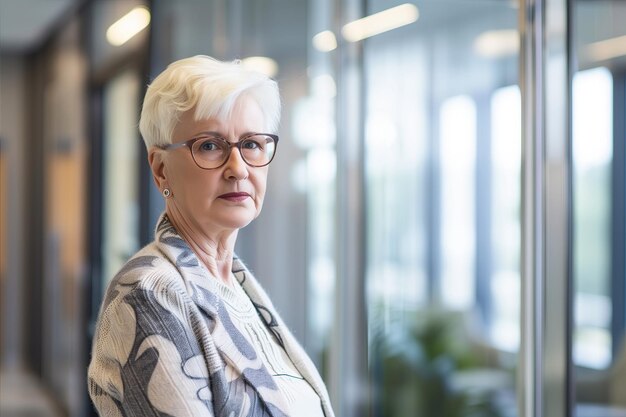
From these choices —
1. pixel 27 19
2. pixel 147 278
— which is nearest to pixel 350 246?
pixel 147 278

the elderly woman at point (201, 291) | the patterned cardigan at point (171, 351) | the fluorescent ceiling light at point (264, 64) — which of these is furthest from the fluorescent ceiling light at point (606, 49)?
the patterned cardigan at point (171, 351)

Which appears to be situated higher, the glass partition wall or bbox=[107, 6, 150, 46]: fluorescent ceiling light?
bbox=[107, 6, 150, 46]: fluorescent ceiling light

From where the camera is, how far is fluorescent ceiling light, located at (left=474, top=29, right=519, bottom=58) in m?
2.91

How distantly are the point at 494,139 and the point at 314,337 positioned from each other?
1105 millimetres

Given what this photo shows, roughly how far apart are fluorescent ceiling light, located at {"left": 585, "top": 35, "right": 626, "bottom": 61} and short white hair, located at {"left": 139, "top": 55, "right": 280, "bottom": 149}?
5.22 ft

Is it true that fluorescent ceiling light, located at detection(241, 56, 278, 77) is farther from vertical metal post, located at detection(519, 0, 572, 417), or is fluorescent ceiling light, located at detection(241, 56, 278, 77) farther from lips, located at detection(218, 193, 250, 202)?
lips, located at detection(218, 193, 250, 202)

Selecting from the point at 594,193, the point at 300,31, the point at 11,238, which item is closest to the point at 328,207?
the point at 300,31

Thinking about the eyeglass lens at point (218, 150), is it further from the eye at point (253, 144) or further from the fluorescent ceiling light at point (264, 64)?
the fluorescent ceiling light at point (264, 64)

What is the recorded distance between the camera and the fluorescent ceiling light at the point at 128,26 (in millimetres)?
4418

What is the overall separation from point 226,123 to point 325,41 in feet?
7.08

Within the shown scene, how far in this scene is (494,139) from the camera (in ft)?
10.3

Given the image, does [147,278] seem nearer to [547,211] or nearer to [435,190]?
[547,211]

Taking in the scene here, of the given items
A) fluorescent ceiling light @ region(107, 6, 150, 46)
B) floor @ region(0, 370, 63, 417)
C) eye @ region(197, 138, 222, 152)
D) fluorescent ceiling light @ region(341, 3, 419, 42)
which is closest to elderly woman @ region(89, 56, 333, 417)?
eye @ region(197, 138, 222, 152)

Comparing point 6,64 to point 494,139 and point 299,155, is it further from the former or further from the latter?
point 494,139
